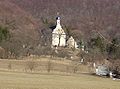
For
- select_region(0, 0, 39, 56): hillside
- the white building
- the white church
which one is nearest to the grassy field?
select_region(0, 0, 39, 56): hillside

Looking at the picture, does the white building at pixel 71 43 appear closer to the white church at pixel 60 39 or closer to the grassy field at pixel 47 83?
the white church at pixel 60 39

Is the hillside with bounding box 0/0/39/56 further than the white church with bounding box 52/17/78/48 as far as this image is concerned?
No

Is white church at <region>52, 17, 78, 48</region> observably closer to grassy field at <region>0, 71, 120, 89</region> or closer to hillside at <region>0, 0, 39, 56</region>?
hillside at <region>0, 0, 39, 56</region>

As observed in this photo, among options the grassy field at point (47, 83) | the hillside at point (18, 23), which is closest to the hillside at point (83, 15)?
the hillside at point (18, 23)

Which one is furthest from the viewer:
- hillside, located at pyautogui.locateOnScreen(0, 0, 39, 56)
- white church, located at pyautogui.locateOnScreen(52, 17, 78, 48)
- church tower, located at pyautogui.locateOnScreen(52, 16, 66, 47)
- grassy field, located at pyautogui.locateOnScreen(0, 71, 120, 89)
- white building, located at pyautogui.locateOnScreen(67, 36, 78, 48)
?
church tower, located at pyautogui.locateOnScreen(52, 16, 66, 47)

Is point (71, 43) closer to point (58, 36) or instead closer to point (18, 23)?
point (58, 36)

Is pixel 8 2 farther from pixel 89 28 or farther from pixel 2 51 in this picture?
pixel 2 51

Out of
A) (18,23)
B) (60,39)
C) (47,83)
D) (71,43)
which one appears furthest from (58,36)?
(47,83)
